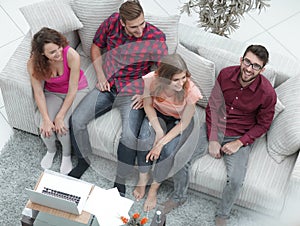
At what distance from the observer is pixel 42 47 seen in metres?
2.85

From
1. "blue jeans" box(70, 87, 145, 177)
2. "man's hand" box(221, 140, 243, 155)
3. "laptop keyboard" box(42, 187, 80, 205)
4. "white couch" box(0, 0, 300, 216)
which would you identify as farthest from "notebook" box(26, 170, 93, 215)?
"man's hand" box(221, 140, 243, 155)

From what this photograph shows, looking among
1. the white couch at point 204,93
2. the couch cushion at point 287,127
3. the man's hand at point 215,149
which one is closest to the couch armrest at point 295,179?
the white couch at point 204,93

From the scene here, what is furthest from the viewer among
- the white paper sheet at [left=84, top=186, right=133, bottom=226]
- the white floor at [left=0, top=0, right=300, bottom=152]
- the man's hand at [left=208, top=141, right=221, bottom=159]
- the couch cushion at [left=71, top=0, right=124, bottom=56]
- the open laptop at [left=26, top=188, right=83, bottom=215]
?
the white floor at [left=0, top=0, right=300, bottom=152]

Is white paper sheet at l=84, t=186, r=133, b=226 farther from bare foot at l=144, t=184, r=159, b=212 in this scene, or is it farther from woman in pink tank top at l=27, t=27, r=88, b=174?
woman in pink tank top at l=27, t=27, r=88, b=174

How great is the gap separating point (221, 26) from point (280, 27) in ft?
A: 2.27

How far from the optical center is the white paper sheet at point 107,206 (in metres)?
2.69

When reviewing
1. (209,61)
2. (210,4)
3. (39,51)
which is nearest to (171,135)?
(209,61)

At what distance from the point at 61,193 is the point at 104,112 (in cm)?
58

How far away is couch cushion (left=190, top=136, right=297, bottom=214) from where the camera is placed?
290 centimetres

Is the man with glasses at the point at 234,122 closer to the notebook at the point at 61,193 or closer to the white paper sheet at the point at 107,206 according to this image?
the white paper sheet at the point at 107,206

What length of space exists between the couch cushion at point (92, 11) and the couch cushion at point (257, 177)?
0.96 meters

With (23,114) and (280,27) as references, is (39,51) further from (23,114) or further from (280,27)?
(280,27)

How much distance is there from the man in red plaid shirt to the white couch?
8cm

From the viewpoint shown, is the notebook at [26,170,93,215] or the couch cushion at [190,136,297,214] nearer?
the notebook at [26,170,93,215]
